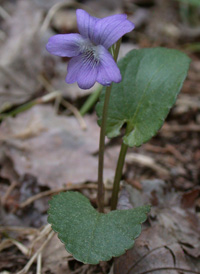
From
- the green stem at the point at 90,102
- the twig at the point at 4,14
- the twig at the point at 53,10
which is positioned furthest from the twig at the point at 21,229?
the twig at the point at 4,14

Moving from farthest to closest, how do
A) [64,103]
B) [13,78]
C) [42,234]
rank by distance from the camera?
[13,78], [64,103], [42,234]

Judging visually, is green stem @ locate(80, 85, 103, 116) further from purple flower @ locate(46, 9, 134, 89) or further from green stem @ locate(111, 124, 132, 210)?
purple flower @ locate(46, 9, 134, 89)

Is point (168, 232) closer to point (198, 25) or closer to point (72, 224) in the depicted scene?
point (72, 224)

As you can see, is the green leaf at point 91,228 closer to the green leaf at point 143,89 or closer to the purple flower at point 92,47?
the green leaf at point 143,89

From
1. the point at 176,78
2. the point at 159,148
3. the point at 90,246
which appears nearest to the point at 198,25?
the point at 159,148

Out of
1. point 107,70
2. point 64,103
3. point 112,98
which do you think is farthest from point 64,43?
point 64,103

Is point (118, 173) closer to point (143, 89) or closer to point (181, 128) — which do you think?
point (143, 89)
